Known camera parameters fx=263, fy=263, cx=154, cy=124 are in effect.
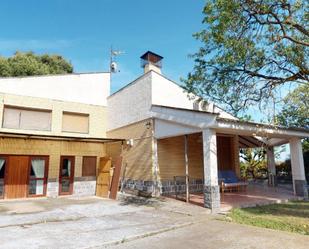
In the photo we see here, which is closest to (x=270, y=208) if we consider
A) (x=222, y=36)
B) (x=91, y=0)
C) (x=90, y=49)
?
(x=222, y=36)

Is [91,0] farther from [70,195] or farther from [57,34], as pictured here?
[70,195]

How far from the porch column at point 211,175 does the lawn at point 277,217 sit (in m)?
0.77

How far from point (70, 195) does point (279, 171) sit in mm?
18490

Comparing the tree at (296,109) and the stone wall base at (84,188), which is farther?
the stone wall base at (84,188)

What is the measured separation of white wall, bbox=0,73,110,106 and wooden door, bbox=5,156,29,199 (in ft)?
12.6

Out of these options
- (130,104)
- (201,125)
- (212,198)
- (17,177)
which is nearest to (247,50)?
(201,125)

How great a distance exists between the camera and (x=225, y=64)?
1058 centimetres

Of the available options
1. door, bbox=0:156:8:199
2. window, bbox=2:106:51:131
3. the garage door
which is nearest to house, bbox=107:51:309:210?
window, bbox=2:106:51:131

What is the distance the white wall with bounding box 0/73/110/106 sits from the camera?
1505cm

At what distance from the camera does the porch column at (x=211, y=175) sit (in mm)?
10023

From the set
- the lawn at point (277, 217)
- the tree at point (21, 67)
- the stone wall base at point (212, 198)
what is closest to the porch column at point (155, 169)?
the stone wall base at point (212, 198)

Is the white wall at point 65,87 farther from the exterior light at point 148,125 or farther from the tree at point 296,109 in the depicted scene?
the tree at point 296,109

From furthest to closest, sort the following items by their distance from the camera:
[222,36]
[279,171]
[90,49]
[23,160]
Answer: [279,171] < [90,49] < [23,160] < [222,36]

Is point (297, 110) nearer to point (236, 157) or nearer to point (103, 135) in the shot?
point (236, 157)
